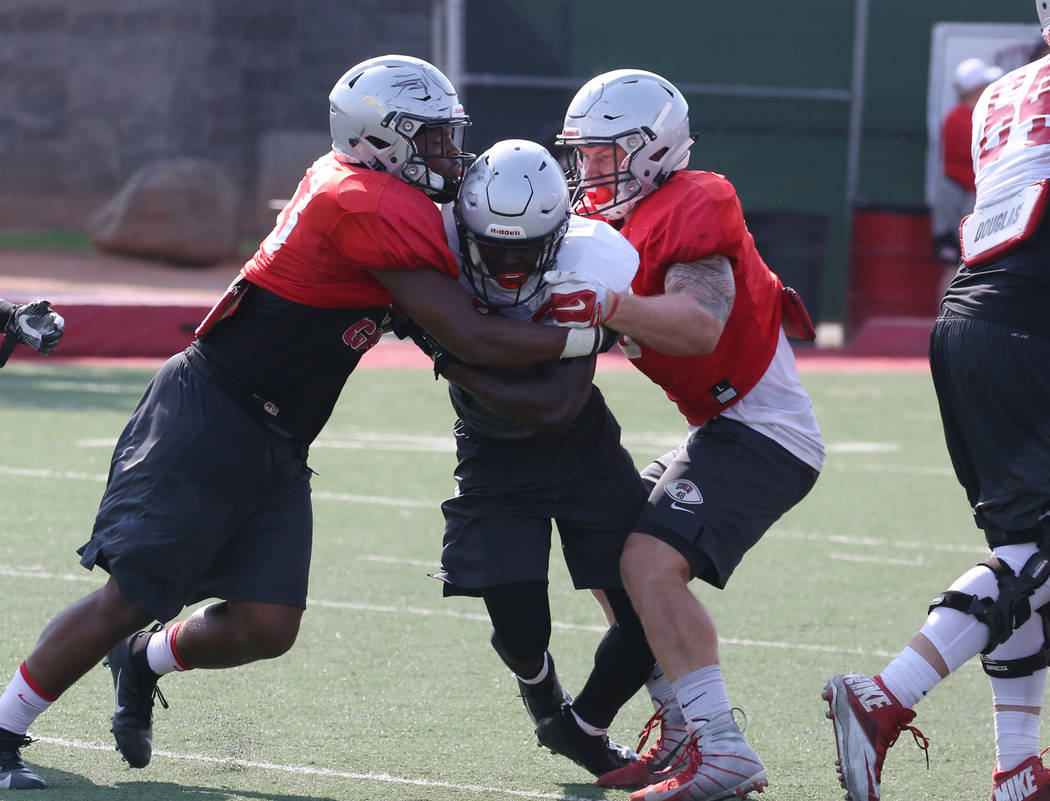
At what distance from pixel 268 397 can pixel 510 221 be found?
0.79m

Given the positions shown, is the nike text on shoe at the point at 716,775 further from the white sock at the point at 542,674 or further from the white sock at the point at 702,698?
the white sock at the point at 542,674

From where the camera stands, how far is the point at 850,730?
3.71 meters

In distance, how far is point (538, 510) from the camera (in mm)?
4211

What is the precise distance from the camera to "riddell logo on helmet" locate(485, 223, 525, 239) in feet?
12.4

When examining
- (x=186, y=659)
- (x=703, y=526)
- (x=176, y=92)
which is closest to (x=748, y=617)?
(x=703, y=526)

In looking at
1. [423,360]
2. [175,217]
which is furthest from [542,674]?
[175,217]

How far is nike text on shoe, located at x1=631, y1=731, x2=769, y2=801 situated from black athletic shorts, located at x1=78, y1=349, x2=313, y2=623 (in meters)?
1.04

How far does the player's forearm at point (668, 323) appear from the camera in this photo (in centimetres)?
385

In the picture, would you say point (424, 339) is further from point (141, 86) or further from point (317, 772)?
point (141, 86)

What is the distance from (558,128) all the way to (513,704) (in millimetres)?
10577

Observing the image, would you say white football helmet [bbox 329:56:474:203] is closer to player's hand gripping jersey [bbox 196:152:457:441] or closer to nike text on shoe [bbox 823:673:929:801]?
player's hand gripping jersey [bbox 196:152:457:441]

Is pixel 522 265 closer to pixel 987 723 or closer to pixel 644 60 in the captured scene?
pixel 987 723

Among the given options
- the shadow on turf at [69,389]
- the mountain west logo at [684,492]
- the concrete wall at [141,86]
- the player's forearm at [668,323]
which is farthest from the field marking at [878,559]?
the concrete wall at [141,86]

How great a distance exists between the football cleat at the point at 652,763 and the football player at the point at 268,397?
3.03ft
